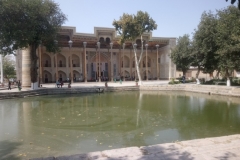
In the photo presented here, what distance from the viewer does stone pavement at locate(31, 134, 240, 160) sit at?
3.89m

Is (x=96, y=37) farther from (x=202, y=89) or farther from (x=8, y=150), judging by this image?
(x=8, y=150)

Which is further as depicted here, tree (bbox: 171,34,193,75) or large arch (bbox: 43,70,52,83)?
large arch (bbox: 43,70,52,83)

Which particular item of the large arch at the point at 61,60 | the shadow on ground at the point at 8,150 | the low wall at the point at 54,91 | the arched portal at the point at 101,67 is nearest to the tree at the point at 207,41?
the low wall at the point at 54,91

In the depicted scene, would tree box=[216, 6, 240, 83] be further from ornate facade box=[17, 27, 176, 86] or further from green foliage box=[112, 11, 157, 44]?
ornate facade box=[17, 27, 176, 86]

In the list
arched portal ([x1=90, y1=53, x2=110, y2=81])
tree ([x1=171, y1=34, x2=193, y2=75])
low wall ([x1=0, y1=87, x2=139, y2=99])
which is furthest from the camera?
arched portal ([x1=90, y1=53, x2=110, y2=81])

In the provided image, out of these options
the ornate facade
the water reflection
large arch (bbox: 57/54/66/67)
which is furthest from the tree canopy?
large arch (bbox: 57/54/66/67)

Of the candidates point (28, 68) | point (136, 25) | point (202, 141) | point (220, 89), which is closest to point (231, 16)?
point (220, 89)

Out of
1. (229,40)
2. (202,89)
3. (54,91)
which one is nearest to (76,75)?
(54,91)

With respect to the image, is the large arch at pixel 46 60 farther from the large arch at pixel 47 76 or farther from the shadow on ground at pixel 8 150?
the shadow on ground at pixel 8 150

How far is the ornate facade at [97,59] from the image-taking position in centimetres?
3419

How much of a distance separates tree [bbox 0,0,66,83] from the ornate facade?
11.2 m

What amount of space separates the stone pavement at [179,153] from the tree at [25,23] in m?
16.8

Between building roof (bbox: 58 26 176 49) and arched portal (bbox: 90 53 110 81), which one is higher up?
building roof (bbox: 58 26 176 49)

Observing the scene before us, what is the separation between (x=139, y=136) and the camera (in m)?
6.48
